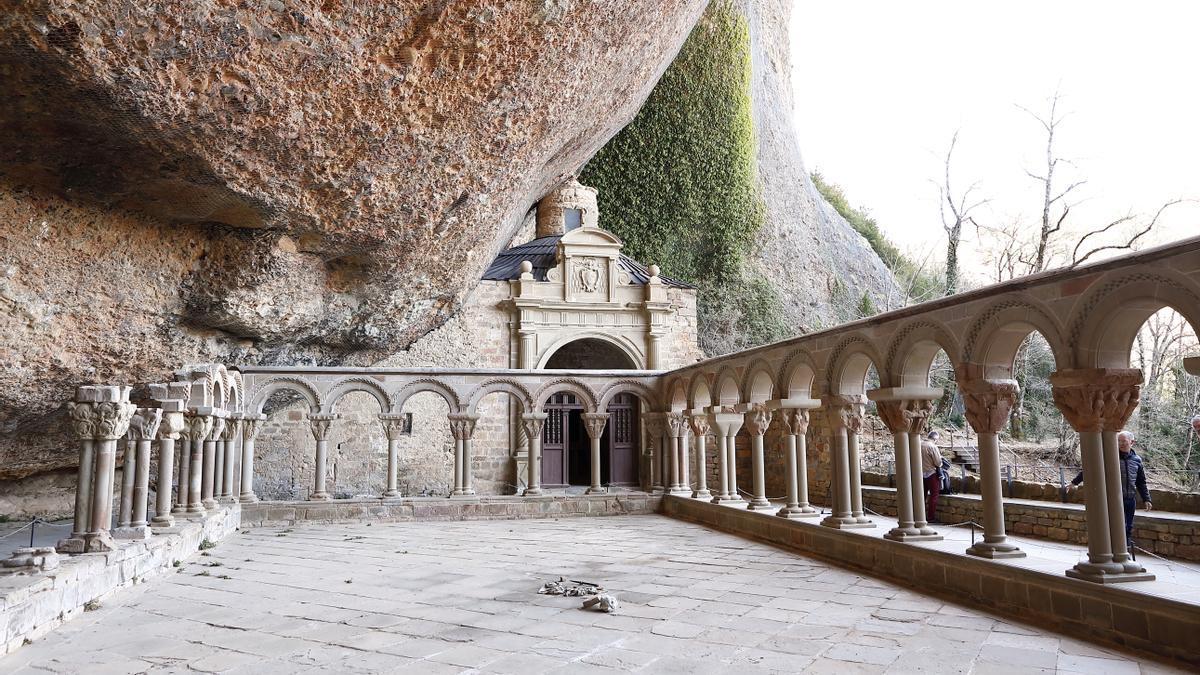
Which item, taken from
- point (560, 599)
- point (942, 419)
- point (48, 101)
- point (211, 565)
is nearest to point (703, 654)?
point (560, 599)

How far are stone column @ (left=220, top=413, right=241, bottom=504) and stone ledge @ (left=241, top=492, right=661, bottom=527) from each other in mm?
312

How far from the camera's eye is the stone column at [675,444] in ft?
42.3

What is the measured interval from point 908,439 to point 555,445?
10.2 m

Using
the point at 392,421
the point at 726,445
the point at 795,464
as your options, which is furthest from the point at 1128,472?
the point at 392,421

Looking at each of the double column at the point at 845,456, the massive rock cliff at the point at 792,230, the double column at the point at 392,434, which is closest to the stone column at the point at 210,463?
the double column at the point at 392,434

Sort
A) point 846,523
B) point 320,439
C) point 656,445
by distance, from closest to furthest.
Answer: point 846,523 → point 320,439 → point 656,445

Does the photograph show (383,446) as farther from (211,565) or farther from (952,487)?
(952,487)

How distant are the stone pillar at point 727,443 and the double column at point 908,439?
391 cm

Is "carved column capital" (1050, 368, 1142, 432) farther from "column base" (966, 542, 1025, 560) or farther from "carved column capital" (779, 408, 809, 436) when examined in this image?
"carved column capital" (779, 408, 809, 436)

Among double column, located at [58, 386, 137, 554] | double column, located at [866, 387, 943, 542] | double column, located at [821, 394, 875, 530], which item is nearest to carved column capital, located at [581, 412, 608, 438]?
double column, located at [821, 394, 875, 530]

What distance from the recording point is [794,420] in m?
9.08

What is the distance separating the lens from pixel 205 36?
5.54 meters

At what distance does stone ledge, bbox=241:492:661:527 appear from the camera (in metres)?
11.4

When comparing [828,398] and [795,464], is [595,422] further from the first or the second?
[828,398]
